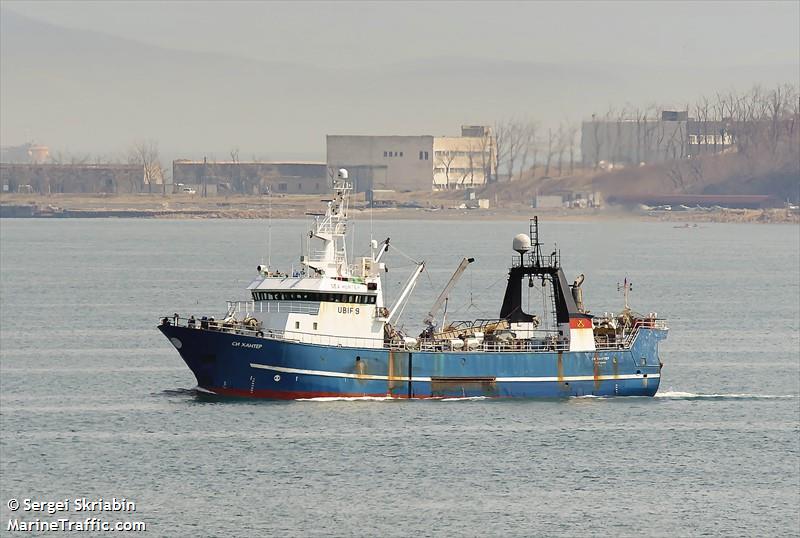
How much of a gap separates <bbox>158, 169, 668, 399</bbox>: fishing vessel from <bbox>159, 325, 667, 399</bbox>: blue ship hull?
44 mm

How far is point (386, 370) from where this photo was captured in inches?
2985

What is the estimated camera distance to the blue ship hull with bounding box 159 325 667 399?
74.9 metres

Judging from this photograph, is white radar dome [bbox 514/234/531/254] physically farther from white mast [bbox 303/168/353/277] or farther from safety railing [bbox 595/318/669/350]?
white mast [bbox 303/168/353/277]

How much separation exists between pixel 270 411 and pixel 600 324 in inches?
715

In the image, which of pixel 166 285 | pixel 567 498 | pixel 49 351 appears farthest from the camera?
pixel 166 285

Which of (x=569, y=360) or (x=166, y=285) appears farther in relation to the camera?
(x=166, y=285)

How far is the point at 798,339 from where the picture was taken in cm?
10806

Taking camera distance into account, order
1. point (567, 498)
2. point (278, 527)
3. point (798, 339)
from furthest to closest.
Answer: point (798, 339), point (567, 498), point (278, 527)

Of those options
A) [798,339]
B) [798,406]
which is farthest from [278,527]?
[798,339]

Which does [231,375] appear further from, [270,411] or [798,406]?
[798,406]

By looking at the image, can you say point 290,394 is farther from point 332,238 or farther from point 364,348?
point 332,238

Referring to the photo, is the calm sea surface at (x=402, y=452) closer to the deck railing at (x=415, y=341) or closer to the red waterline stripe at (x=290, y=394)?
the red waterline stripe at (x=290, y=394)

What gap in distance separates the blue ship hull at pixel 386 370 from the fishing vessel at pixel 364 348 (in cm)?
4

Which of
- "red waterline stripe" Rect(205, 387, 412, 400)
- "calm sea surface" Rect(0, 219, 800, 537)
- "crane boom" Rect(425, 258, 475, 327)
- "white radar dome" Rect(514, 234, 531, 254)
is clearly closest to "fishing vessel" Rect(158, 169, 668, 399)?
"red waterline stripe" Rect(205, 387, 412, 400)
